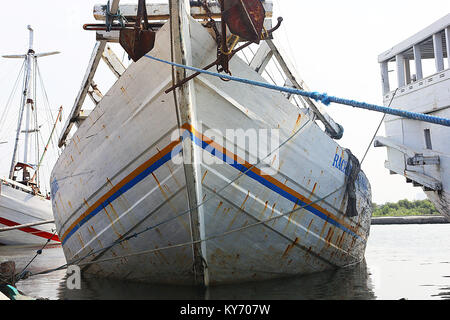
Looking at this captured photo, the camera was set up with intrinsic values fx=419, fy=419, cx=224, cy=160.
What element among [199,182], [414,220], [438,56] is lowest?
[199,182]

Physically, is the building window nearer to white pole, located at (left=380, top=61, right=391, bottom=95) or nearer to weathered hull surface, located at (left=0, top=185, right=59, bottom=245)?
white pole, located at (left=380, top=61, right=391, bottom=95)

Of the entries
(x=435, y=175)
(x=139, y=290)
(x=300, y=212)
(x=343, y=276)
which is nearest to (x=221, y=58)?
(x=300, y=212)

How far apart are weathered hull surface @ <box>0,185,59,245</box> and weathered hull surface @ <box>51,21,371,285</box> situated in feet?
54.0

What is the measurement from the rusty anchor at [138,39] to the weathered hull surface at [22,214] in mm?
17877

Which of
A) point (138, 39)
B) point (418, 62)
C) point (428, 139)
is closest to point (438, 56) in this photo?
point (418, 62)

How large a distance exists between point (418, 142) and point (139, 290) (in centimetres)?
1702

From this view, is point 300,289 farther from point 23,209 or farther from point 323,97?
point 23,209

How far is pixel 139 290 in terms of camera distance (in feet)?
18.1

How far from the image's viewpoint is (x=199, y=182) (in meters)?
5.13

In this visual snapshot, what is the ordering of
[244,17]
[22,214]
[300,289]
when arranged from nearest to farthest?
[244,17] < [300,289] < [22,214]

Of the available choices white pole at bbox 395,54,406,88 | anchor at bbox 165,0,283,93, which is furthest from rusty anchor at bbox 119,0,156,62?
white pole at bbox 395,54,406,88

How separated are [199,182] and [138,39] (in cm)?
184
